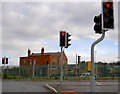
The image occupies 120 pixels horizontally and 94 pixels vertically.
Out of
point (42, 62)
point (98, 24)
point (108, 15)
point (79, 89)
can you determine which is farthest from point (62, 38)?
point (42, 62)

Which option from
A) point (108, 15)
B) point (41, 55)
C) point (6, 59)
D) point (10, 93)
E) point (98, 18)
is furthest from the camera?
point (41, 55)

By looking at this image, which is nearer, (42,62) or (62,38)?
(62,38)

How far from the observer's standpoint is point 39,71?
3806cm

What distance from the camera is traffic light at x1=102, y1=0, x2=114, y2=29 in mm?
7727

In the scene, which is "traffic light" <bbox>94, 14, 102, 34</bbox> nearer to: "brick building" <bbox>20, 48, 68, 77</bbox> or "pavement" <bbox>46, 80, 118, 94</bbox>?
"pavement" <bbox>46, 80, 118, 94</bbox>

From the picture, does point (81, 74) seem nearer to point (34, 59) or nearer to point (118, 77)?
point (118, 77)

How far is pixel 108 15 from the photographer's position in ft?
25.5

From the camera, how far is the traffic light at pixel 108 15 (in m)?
7.73

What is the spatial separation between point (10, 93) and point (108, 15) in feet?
29.7

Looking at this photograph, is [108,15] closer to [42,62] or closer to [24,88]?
[24,88]

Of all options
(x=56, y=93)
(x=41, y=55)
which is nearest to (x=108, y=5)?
(x=56, y=93)

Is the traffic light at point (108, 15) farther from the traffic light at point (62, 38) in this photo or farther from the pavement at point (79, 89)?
the traffic light at point (62, 38)

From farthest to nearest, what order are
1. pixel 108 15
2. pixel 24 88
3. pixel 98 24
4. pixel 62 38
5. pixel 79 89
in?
pixel 24 88 → pixel 79 89 → pixel 62 38 → pixel 98 24 → pixel 108 15

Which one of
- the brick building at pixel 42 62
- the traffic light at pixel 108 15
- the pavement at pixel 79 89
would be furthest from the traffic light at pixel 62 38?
the brick building at pixel 42 62
